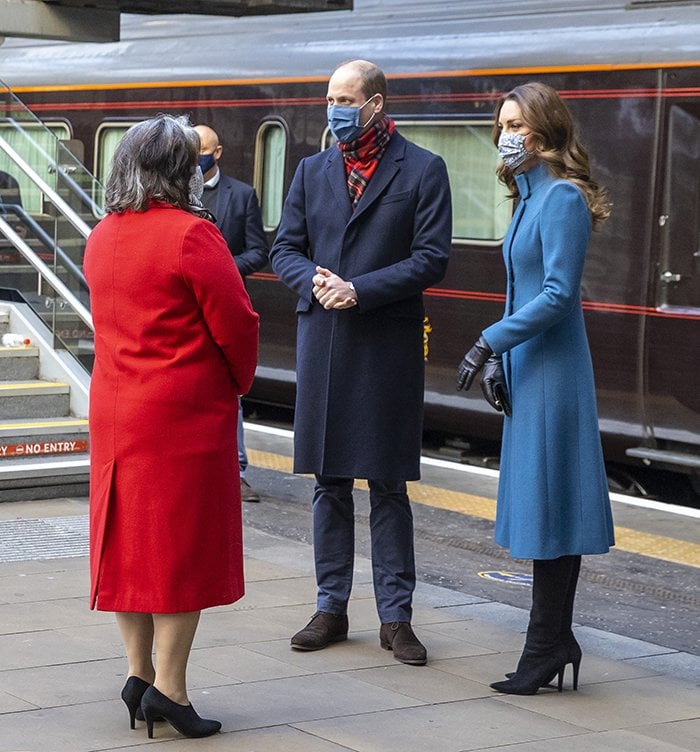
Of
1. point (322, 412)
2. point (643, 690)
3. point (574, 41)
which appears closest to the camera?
point (643, 690)

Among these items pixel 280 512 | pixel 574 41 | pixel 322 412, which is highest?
pixel 574 41

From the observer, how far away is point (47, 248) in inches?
357

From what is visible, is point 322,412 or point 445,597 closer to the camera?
point 322,412

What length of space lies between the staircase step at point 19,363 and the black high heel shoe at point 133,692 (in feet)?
14.8

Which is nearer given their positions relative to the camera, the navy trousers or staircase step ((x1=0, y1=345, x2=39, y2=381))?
the navy trousers

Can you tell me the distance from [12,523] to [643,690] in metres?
3.32

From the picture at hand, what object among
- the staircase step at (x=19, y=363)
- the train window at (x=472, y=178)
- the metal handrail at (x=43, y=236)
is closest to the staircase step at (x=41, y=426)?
the staircase step at (x=19, y=363)

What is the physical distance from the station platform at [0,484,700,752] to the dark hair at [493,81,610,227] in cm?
153

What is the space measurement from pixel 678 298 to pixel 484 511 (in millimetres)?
1824

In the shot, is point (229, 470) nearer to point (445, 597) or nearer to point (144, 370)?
point (144, 370)

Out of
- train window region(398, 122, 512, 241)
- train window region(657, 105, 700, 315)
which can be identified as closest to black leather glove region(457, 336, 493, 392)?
train window region(657, 105, 700, 315)

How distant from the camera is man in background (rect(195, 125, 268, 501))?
8.16 m

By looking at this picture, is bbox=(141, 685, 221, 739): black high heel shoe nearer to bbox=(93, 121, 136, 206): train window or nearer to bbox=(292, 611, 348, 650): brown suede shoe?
bbox=(292, 611, 348, 650): brown suede shoe

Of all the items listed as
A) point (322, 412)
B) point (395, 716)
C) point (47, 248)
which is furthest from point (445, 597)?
point (47, 248)
